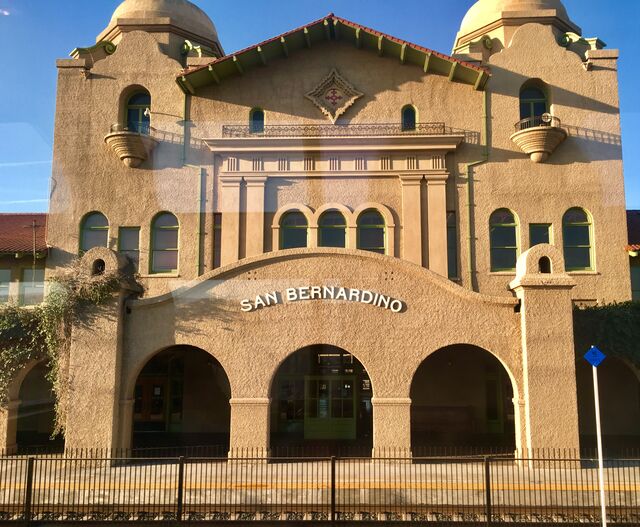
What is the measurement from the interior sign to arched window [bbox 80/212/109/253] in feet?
24.7

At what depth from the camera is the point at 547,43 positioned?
21.9 metres

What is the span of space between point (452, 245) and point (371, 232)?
2.79m

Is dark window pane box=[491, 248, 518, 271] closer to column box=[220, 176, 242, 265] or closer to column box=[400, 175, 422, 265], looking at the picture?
column box=[400, 175, 422, 265]

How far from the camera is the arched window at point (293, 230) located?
21.2 metres

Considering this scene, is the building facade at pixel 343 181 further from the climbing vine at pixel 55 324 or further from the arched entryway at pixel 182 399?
the climbing vine at pixel 55 324

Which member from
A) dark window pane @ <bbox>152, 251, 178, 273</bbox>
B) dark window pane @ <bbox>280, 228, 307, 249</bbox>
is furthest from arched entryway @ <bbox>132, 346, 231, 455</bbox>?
dark window pane @ <bbox>280, 228, 307, 249</bbox>

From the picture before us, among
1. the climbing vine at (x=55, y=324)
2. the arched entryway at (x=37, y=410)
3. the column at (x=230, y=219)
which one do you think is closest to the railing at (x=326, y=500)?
the climbing vine at (x=55, y=324)

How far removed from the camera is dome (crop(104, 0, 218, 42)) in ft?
78.4

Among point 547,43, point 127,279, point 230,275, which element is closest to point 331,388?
point 230,275

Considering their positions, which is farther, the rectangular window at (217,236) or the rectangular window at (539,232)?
the rectangular window at (217,236)

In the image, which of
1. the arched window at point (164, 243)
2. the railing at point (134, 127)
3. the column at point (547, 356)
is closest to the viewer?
the column at point (547, 356)

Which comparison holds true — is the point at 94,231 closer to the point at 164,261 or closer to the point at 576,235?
the point at 164,261

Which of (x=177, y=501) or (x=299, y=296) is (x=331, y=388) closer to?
(x=299, y=296)

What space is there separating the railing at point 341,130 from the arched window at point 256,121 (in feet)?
0.61
